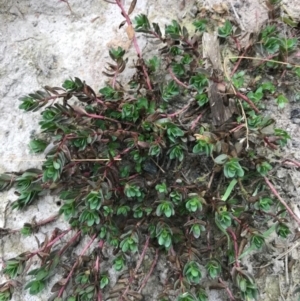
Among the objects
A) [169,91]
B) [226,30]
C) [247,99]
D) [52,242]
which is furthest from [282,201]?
[52,242]

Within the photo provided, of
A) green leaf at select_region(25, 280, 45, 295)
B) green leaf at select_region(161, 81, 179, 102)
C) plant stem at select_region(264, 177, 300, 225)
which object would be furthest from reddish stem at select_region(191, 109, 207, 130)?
green leaf at select_region(25, 280, 45, 295)

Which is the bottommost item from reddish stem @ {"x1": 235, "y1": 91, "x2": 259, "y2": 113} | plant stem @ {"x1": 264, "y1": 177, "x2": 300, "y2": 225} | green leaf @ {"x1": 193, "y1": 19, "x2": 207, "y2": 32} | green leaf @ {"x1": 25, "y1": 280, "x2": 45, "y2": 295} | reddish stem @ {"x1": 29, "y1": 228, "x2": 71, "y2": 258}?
green leaf @ {"x1": 25, "y1": 280, "x2": 45, "y2": 295}

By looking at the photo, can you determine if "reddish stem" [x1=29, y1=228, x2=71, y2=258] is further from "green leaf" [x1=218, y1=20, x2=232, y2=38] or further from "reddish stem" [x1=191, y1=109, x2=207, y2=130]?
"green leaf" [x1=218, y1=20, x2=232, y2=38]

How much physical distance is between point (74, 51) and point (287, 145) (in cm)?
127

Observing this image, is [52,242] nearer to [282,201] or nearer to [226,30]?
[282,201]

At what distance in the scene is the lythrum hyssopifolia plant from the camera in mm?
2074

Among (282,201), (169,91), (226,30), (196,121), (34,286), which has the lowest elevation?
(34,286)

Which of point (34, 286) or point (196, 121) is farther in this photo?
point (196, 121)

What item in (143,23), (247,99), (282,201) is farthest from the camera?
(143,23)

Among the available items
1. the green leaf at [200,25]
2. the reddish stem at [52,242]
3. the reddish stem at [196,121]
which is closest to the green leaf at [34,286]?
the reddish stem at [52,242]

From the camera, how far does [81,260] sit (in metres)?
2.19

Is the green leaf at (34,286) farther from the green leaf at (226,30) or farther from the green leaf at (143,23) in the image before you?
the green leaf at (226,30)

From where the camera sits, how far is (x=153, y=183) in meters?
2.21

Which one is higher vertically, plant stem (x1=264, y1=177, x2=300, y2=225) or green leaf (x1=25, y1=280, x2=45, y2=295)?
plant stem (x1=264, y1=177, x2=300, y2=225)
